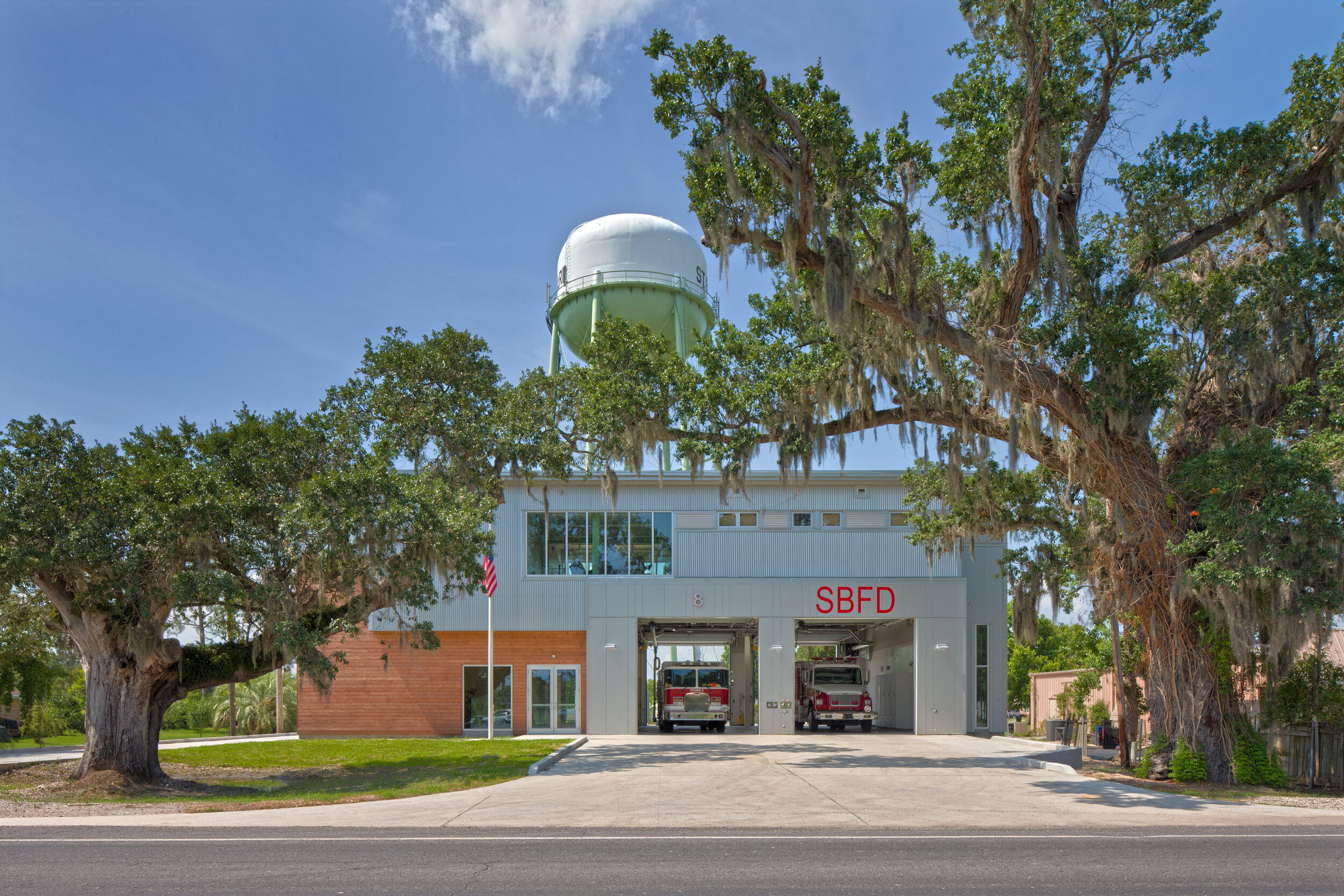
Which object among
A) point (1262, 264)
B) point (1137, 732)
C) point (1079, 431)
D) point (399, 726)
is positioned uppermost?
point (1262, 264)

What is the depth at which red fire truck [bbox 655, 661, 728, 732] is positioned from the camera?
2689cm

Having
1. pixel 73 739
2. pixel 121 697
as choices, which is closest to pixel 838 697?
pixel 121 697

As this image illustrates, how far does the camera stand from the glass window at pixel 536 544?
27.9 meters

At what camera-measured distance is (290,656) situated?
1475 centimetres

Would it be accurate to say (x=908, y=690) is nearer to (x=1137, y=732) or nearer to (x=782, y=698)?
(x=782, y=698)

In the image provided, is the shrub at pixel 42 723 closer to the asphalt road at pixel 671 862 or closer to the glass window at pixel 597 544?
the glass window at pixel 597 544

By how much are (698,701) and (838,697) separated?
4.35m

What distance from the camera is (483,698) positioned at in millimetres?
28109

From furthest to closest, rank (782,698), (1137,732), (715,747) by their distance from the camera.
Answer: (782,698)
(715,747)
(1137,732)

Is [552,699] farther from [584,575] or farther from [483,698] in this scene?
[584,575]

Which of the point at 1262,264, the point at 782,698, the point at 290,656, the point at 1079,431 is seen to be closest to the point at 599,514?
the point at 782,698

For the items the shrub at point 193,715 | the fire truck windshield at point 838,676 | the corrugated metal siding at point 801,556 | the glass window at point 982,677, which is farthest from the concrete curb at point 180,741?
the glass window at point 982,677

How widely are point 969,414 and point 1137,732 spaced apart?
24.5ft

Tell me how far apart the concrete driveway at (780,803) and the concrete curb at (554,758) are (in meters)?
0.35
